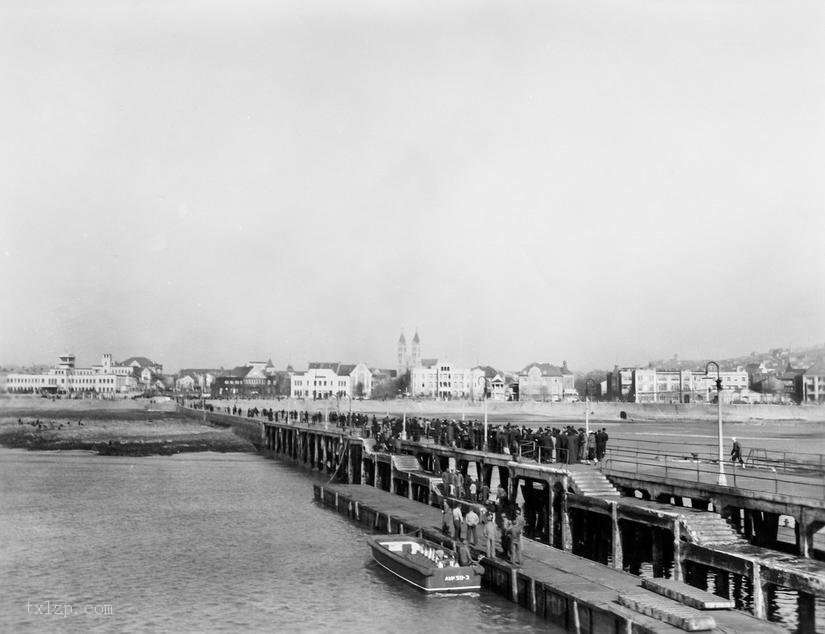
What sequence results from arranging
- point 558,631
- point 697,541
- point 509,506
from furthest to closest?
point 509,506 → point 697,541 → point 558,631

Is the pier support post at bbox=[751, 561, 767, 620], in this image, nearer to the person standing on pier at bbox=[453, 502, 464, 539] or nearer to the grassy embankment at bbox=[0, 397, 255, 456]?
the person standing on pier at bbox=[453, 502, 464, 539]

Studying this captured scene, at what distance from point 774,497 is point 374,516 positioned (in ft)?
65.6

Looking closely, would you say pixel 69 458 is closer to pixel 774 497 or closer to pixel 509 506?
pixel 509 506

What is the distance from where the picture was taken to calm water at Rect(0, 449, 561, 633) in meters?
24.9

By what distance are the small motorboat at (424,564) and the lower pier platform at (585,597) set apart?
891 mm

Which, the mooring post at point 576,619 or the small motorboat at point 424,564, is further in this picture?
the small motorboat at point 424,564

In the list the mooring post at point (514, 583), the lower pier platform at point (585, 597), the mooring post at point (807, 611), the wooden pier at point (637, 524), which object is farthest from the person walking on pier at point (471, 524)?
the mooring post at point (807, 611)

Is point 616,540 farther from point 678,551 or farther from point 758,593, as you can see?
point 758,593

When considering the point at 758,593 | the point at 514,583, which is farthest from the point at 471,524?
the point at 758,593

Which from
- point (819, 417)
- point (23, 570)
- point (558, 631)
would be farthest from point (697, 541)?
point (819, 417)

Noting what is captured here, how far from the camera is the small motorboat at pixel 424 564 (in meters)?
26.4

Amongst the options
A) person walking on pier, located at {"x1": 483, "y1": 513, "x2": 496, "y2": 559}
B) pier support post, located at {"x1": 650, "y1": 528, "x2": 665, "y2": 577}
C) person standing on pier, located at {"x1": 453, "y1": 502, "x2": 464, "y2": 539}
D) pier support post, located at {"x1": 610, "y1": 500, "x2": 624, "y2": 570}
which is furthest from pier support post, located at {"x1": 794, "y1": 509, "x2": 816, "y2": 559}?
person standing on pier, located at {"x1": 453, "y1": 502, "x2": 464, "y2": 539}

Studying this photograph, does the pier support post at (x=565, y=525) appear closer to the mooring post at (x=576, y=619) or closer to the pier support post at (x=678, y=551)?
the pier support post at (x=678, y=551)

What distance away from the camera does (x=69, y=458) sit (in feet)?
256
